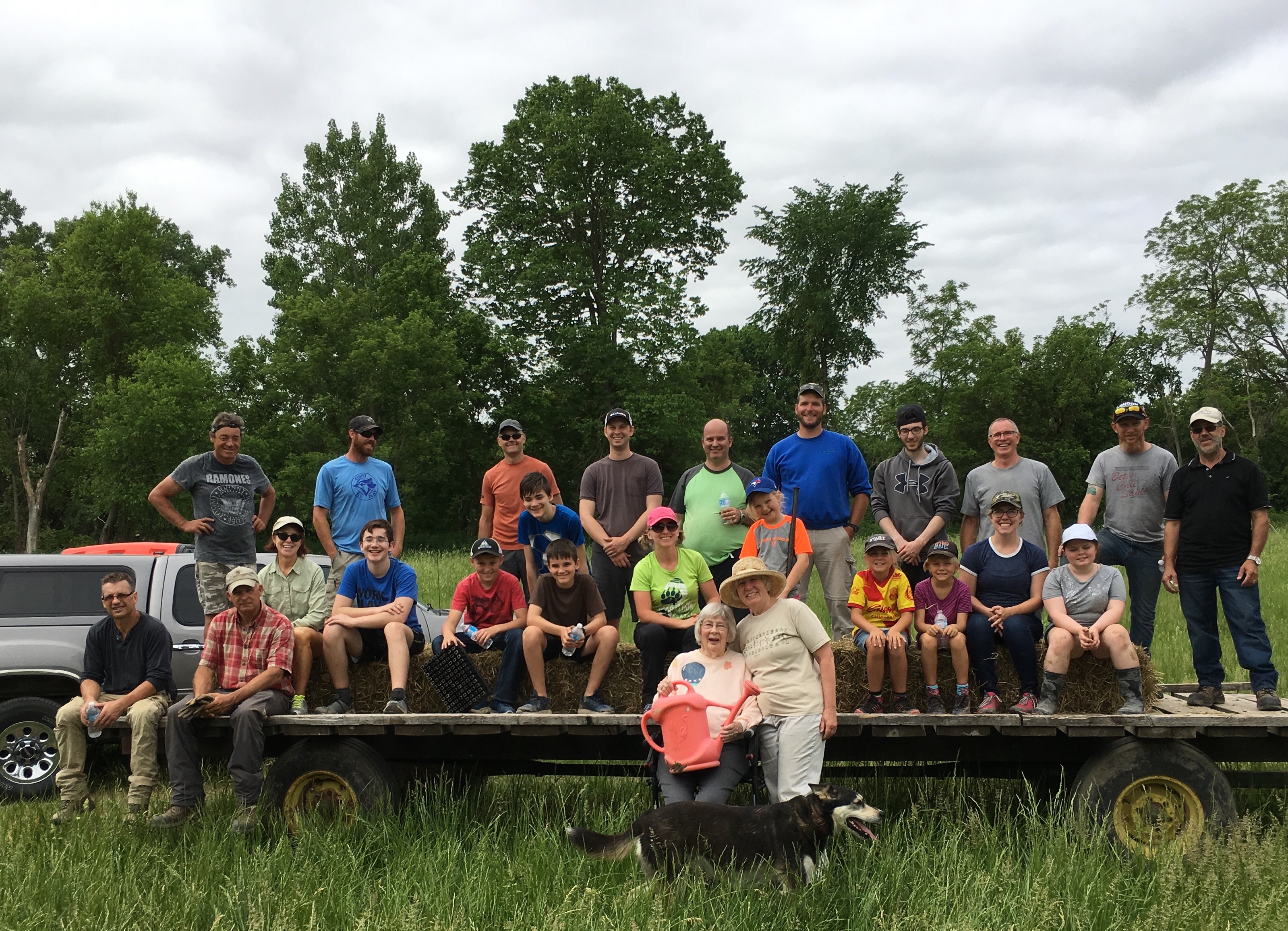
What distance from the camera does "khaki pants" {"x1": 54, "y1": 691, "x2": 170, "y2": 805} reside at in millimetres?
5832

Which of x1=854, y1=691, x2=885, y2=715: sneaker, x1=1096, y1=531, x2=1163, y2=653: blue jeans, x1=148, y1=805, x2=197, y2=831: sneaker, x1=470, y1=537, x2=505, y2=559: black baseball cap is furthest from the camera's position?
x1=1096, y1=531, x2=1163, y2=653: blue jeans

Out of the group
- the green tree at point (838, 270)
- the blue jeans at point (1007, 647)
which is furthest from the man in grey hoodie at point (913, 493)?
the green tree at point (838, 270)

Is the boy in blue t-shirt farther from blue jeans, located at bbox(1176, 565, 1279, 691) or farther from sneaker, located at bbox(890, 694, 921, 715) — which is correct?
blue jeans, located at bbox(1176, 565, 1279, 691)

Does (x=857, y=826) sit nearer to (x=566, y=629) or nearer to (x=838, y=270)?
(x=566, y=629)

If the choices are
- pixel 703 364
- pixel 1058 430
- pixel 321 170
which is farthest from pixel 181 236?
pixel 1058 430

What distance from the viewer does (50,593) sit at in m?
7.84

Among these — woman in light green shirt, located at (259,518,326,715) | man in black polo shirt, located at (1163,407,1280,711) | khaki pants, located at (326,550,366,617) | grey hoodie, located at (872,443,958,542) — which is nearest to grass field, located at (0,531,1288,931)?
man in black polo shirt, located at (1163,407,1280,711)

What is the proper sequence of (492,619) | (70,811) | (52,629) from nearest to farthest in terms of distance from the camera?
(70,811)
(492,619)
(52,629)

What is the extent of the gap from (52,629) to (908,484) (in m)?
6.87

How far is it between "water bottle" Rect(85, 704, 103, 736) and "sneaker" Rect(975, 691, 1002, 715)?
5452mm

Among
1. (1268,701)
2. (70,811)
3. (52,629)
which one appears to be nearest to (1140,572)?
(1268,701)

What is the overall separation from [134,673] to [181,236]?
52.9 m

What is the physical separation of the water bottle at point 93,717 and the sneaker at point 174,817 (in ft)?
2.36

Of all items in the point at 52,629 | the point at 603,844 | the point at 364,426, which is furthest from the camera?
the point at 52,629
